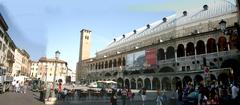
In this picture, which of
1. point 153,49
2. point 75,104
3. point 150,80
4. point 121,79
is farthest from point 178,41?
point 75,104

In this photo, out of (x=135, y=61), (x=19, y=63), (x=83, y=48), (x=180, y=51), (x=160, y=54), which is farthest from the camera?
(x=83, y=48)

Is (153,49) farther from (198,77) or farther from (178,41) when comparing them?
(198,77)

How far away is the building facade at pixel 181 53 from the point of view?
41312 millimetres

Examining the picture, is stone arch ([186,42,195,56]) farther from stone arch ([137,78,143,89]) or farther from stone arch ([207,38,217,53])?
stone arch ([137,78,143,89])

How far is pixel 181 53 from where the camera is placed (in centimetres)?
4962

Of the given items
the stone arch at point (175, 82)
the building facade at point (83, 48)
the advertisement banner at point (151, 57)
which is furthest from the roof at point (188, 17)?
the building facade at point (83, 48)

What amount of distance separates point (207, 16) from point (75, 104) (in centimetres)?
3602

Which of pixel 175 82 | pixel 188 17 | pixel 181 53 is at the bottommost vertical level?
pixel 175 82

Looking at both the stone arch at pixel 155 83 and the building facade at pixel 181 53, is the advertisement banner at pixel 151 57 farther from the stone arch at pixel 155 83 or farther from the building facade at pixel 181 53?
the stone arch at pixel 155 83

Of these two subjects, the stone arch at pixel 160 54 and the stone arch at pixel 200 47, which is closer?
the stone arch at pixel 200 47

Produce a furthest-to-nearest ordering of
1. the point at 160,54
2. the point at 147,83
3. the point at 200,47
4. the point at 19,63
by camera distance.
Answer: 1. the point at 19,63
2. the point at 147,83
3. the point at 160,54
4. the point at 200,47

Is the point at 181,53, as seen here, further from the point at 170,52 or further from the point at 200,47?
the point at 200,47

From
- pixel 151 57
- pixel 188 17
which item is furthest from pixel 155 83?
pixel 188 17

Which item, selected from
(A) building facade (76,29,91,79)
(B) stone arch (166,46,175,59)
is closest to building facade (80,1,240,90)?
(B) stone arch (166,46,175,59)
